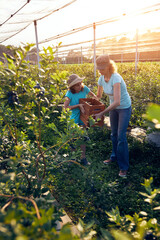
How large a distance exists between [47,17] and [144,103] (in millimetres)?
5832

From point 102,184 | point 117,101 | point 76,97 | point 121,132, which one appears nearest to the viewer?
point 102,184

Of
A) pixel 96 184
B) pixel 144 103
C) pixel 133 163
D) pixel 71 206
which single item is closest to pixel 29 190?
pixel 96 184

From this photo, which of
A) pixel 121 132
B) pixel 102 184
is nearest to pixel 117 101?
pixel 121 132

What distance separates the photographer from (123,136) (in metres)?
3.08

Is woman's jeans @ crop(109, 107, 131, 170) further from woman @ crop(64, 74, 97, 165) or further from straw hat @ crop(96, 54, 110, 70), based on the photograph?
straw hat @ crop(96, 54, 110, 70)

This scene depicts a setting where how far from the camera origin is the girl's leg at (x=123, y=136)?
119 inches

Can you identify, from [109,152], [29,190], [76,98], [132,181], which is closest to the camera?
[29,190]

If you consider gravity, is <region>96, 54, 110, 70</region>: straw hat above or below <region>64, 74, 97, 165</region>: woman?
above

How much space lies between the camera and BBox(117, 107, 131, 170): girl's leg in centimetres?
304

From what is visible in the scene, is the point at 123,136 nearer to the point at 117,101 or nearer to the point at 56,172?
the point at 117,101

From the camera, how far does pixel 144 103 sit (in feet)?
14.9

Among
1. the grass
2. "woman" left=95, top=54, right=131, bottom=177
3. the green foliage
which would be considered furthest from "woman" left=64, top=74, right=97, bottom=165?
the grass

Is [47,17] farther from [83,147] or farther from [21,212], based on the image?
[21,212]

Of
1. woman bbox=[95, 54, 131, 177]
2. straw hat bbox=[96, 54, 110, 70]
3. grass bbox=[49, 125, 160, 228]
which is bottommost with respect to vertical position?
grass bbox=[49, 125, 160, 228]
